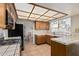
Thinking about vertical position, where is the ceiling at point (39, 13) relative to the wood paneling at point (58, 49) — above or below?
above

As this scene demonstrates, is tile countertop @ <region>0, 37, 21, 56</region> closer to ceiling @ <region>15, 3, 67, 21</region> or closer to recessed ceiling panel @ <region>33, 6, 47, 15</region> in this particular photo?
ceiling @ <region>15, 3, 67, 21</region>

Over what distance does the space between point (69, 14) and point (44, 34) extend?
0.55 meters

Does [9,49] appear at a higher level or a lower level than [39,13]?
lower

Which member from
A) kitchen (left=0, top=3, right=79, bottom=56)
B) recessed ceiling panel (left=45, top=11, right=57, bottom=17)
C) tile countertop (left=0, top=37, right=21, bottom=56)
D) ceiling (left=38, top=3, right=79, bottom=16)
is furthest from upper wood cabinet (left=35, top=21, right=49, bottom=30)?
tile countertop (left=0, top=37, right=21, bottom=56)

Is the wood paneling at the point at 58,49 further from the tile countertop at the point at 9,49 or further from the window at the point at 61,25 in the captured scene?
the tile countertop at the point at 9,49

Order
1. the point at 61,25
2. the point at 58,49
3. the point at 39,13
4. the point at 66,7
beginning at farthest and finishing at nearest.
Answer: the point at 58,49 < the point at 39,13 < the point at 61,25 < the point at 66,7

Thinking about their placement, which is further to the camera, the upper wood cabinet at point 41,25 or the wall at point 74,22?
the upper wood cabinet at point 41,25

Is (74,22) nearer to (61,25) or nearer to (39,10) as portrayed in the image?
(61,25)

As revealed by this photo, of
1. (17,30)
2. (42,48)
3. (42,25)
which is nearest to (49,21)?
(42,25)

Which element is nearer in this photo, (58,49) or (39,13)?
(39,13)

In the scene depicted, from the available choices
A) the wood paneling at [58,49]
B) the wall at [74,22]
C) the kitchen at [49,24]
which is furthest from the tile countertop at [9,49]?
the wall at [74,22]

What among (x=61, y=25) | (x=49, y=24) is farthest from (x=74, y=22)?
(x=49, y=24)

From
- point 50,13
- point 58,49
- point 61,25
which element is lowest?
point 58,49

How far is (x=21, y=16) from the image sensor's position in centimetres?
147
